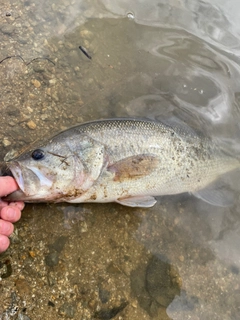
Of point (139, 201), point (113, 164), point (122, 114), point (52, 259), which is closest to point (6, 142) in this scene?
point (113, 164)

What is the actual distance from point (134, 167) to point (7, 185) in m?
1.38

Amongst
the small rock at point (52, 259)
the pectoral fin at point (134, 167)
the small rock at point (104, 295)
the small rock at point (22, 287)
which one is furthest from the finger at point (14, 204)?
the small rock at point (104, 295)

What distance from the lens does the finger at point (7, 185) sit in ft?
9.63

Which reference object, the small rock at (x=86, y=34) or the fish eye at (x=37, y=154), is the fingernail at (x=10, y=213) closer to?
the fish eye at (x=37, y=154)

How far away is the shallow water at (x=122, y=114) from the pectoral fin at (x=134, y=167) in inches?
22.4

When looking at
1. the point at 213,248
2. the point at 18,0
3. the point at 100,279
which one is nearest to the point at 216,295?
the point at 213,248

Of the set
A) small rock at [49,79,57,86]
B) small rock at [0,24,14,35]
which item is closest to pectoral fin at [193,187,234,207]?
small rock at [49,79,57,86]

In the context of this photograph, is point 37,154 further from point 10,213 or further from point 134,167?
point 134,167

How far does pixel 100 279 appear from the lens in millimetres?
3553

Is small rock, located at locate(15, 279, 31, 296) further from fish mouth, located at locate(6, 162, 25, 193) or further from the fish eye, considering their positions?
the fish eye

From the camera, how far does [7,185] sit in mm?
2998

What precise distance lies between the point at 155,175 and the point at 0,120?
205 centimetres

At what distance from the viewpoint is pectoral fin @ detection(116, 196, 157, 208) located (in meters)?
3.66

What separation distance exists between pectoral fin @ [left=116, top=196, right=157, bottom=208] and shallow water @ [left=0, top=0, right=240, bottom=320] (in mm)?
304
